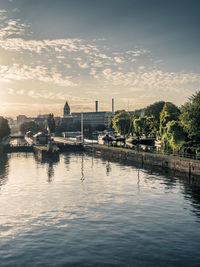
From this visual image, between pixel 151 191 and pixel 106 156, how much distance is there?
65.9m

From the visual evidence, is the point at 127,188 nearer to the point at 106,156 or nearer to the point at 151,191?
the point at 151,191

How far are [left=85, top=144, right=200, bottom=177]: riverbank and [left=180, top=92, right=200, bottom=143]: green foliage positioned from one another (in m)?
6.65

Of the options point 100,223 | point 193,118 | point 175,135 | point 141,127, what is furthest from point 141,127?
point 100,223

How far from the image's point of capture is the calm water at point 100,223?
26062 mm

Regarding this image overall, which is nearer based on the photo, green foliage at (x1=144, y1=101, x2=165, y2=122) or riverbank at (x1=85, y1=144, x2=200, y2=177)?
riverbank at (x1=85, y1=144, x2=200, y2=177)

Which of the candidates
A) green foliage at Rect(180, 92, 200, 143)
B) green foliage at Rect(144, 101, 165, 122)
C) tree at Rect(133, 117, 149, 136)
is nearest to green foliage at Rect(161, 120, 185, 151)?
green foliage at Rect(180, 92, 200, 143)

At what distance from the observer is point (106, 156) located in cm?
11669

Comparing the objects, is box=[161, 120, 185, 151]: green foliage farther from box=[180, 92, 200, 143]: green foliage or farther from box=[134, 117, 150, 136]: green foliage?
box=[134, 117, 150, 136]: green foliage

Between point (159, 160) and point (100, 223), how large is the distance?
49.6 m

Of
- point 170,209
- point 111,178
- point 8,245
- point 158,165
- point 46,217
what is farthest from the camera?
point 158,165

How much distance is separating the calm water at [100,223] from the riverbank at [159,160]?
27.4ft

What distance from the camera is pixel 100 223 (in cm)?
3456

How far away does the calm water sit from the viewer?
26062 mm

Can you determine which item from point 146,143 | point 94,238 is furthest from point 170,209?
point 146,143
